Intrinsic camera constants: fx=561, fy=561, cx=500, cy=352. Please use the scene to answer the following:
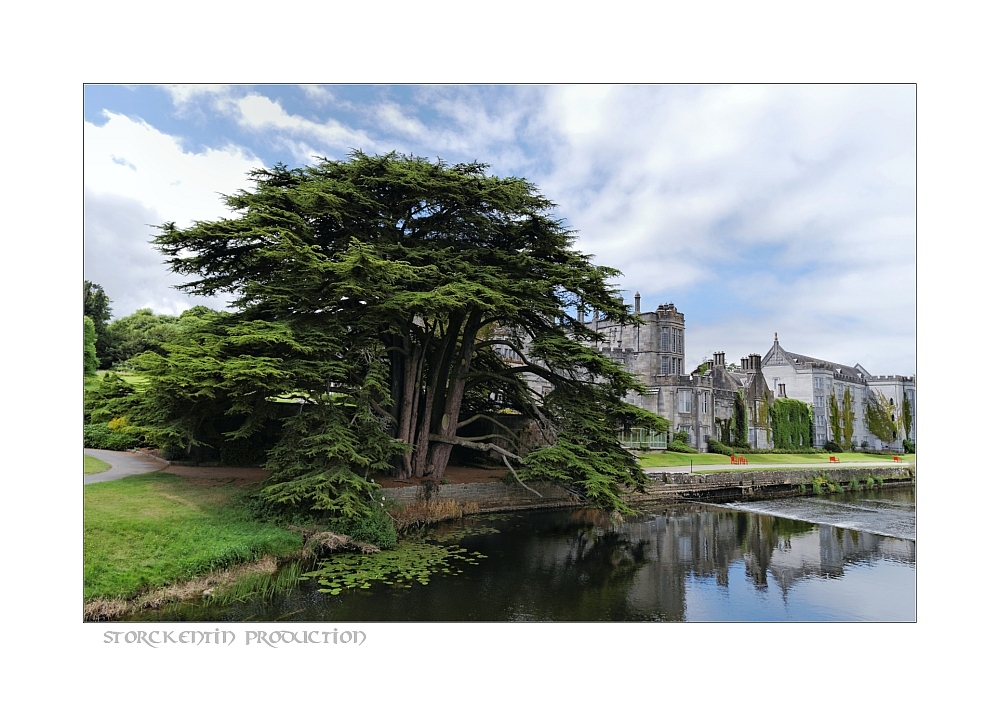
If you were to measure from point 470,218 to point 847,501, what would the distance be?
15.1m

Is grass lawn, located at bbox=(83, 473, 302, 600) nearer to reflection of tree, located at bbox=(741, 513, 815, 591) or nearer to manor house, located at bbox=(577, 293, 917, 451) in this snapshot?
reflection of tree, located at bbox=(741, 513, 815, 591)

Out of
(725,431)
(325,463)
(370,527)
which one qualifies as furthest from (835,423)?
(325,463)

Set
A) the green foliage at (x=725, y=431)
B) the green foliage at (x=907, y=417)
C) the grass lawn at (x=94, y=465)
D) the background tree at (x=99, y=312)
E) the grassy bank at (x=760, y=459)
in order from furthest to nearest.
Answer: the green foliage at (x=725, y=431)
the green foliage at (x=907, y=417)
the grassy bank at (x=760, y=459)
the background tree at (x=99, y=312)
the grass lawn at (x=94, y=465)

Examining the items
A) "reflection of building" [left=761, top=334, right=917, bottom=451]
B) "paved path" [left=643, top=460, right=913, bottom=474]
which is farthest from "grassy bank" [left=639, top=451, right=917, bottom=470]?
"reflection of building" [left=761, top=334, right=917, bottom=451]

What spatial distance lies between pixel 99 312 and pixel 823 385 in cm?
3386

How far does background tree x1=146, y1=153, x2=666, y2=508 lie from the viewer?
1005 centimetres

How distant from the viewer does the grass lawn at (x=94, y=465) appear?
11258 millimetres

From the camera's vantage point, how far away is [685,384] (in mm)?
27750

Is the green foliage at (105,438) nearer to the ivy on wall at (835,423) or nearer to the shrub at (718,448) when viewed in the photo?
the shrub at (718,448)

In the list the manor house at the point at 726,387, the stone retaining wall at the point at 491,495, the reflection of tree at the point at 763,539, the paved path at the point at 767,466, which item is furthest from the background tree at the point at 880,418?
the stone retaining wall at the point at 491,495

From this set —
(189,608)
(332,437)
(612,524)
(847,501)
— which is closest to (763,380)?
(847,501)

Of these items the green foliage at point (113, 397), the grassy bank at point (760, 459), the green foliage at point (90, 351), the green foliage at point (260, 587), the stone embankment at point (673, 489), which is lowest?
the grassy bank at point (760, 459)

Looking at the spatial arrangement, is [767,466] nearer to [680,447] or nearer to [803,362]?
[680,447]

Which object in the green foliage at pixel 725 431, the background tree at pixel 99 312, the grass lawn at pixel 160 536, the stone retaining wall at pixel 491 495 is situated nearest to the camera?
the grass lawn at pixel 160 536
